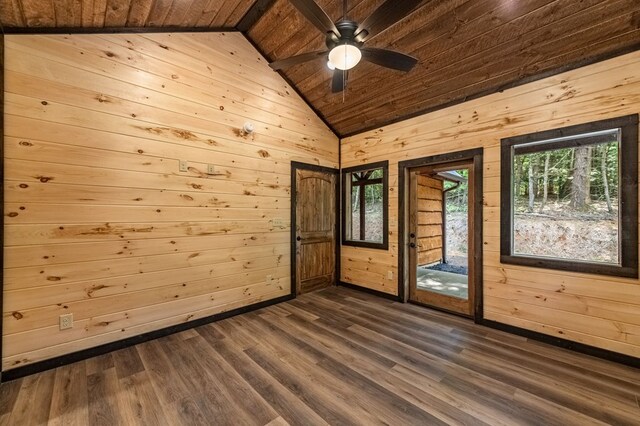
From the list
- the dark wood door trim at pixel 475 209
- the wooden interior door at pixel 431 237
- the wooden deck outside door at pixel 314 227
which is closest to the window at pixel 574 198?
the dark wood door trim at pixel 475 209

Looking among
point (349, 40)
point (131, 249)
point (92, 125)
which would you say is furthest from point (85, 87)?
point (349, 40)

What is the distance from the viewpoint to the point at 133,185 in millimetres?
2613

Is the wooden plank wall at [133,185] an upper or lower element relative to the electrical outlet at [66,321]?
upper

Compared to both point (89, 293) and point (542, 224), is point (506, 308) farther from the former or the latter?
point (89, 293)

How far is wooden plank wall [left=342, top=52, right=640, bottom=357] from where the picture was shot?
7.53 ft

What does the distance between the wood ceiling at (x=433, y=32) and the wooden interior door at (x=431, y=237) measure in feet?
2.85

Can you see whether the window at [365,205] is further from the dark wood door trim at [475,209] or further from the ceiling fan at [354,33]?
the ceiling fan at [354,33]

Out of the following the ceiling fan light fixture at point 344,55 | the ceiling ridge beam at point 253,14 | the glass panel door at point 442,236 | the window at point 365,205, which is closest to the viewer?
the ceiling fan light fixture at point 344,55

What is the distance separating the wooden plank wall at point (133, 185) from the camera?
2125mm

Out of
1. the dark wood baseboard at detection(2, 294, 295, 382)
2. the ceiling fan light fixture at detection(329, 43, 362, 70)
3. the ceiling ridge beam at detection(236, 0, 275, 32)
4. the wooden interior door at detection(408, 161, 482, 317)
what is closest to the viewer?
the ceiling fan light fixture at detection(329, 43, 362, 70)

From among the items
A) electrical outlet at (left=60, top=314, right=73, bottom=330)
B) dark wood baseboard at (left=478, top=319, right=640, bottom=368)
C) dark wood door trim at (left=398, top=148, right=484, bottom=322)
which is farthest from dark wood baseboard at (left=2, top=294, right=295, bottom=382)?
dark wood baseboard at (left=478, top=319, right=640, bottom=368)

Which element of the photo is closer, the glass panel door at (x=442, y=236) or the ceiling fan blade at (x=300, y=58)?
the ceiling fan blade at (x=300, y=58)

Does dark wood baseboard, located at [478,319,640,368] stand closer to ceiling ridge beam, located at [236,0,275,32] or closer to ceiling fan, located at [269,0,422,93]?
ceiling fan, located at [269,0,422,93]

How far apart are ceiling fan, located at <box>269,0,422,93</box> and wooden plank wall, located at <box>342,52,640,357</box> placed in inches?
59.6
